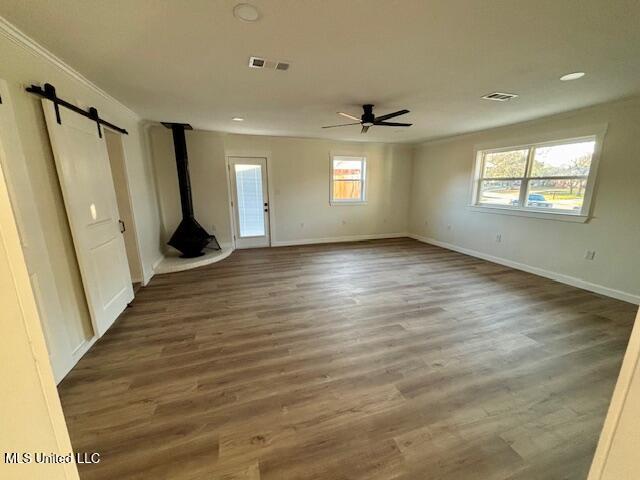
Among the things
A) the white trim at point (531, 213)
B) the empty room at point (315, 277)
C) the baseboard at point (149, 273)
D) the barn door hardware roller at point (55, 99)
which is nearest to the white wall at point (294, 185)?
the empty room at point (315, 277)

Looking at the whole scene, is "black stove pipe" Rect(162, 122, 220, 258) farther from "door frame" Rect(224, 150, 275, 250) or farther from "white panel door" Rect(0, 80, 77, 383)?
"white panel door" Rect(0, 80, 77, 383)

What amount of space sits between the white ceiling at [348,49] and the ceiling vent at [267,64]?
7cm

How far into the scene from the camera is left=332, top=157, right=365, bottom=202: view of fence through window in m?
6.27

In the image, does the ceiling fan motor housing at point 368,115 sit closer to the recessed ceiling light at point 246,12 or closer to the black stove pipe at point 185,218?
the recessed ceiling light at point 246,12

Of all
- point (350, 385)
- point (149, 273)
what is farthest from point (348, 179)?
point (350, 385)

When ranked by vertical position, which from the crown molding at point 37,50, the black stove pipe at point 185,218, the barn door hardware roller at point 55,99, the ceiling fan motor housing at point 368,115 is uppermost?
the crown molding at point 37,50

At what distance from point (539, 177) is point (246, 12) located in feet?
15.8

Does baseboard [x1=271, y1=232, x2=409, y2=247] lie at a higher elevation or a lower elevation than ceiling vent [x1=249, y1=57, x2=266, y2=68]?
lower

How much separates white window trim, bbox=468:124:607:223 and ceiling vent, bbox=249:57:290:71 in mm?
4177

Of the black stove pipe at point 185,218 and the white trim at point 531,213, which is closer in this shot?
the white trim at point 531,213

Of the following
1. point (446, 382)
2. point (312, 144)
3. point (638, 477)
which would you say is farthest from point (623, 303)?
point (312, 144)

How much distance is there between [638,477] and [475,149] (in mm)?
5721

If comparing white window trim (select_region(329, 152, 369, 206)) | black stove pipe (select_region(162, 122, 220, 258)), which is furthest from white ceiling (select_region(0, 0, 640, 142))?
white window trim (select_region(329, 152, 369, 206))

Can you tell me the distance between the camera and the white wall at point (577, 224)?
10.3 feet
